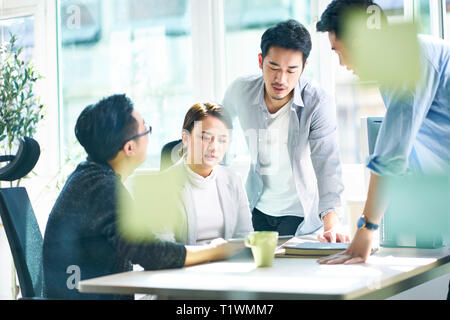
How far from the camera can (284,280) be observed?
47.3 inches

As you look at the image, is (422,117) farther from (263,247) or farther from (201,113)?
(201,113)

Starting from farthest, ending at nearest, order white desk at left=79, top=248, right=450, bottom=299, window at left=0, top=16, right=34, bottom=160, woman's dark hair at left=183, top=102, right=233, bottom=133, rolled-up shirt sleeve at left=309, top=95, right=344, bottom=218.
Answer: window at left=0, top=16, right=34, bottom=160 < rolled-up shirt sleeve at left=309, top=95, right=344, bottom=218 < woman's dark hair at left=183, top=102, right=233, bottom=133 < white desk at left=79, top=248, right=450, bottom=299

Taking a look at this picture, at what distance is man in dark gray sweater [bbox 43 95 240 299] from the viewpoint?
1390 millimetres

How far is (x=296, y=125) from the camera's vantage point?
2305 millimetres

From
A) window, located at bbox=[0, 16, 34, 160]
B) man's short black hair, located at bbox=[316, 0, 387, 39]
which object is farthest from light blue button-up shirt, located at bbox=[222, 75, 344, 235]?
window, located at bbox=[0, 16, 34, 160]

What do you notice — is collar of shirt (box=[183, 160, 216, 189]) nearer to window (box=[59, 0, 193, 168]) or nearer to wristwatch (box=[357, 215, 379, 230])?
wristwatch (box=[357, 215, 379, 230])

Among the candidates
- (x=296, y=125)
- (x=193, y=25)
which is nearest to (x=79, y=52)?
(x=193, y=25)

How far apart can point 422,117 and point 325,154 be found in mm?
796

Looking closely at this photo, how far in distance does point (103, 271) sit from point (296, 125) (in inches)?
45.0

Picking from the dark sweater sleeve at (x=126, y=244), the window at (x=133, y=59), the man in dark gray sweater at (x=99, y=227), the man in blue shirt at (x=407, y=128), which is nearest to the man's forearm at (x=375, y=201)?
the man in blue shirt at (x=407, y=128)

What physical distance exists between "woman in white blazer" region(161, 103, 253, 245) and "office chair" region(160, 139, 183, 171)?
0.22 ft

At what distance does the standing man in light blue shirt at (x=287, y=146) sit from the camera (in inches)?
87.9

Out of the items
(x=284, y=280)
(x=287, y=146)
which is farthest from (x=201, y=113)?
(x=284, y=280)
